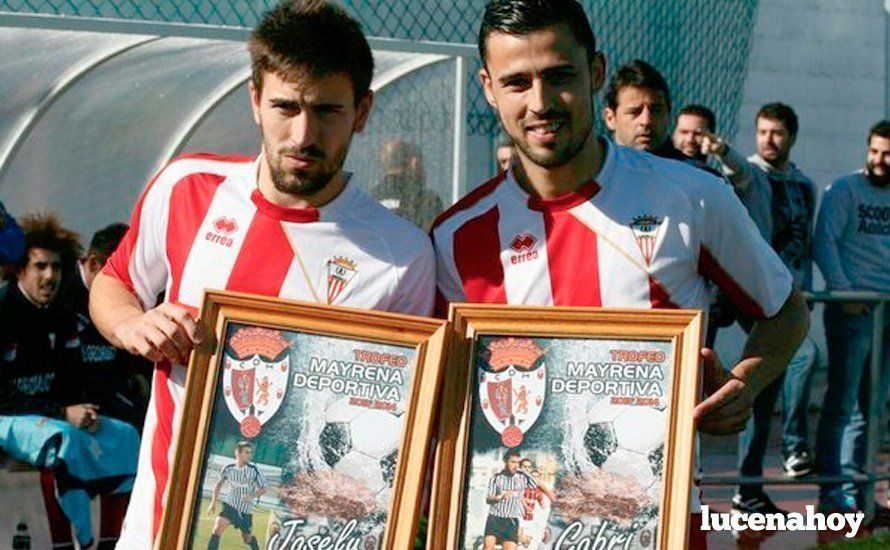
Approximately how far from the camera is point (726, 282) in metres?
4.00

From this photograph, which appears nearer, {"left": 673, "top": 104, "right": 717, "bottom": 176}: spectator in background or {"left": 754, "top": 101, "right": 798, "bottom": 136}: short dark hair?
{"left": 673, "top": 104, "right": 717, "bottom": 176}: spectator in background

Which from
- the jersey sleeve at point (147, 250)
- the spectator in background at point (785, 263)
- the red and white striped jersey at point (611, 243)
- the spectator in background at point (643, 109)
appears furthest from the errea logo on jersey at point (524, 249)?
the spectator in background at point (785, 263)

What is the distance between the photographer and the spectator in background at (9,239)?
7398 millimetres

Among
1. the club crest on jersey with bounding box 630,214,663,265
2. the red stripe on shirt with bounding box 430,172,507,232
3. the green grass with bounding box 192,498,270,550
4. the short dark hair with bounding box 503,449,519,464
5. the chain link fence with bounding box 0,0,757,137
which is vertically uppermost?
the chain link fence with bounding box 0,0,757,137

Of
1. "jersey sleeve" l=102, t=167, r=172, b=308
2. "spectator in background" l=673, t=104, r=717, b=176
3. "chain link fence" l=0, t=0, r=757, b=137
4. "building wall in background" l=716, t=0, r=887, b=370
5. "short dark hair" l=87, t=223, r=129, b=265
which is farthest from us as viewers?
"building wall in background" l=716, t=0, r=887, b=370

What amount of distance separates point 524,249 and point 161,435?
0.88 meters

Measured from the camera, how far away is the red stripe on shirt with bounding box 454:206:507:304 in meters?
3.90

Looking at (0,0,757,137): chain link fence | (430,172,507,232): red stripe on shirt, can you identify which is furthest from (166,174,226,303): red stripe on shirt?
(0,0,757,137): chain link fence

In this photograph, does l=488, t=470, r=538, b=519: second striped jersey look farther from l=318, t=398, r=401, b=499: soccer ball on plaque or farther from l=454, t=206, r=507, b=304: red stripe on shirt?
l=454, t=206, r=507, b=304: red stripe on shirt

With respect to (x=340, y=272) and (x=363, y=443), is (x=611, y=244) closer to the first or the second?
(x=340, y=272)

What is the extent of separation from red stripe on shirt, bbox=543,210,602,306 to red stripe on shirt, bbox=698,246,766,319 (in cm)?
26

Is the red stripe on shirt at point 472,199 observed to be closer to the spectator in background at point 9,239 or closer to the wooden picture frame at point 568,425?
the wooden picture frame at point 568,425

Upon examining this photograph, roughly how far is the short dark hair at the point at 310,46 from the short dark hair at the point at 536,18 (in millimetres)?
291

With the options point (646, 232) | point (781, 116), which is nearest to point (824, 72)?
point (781, 116)
